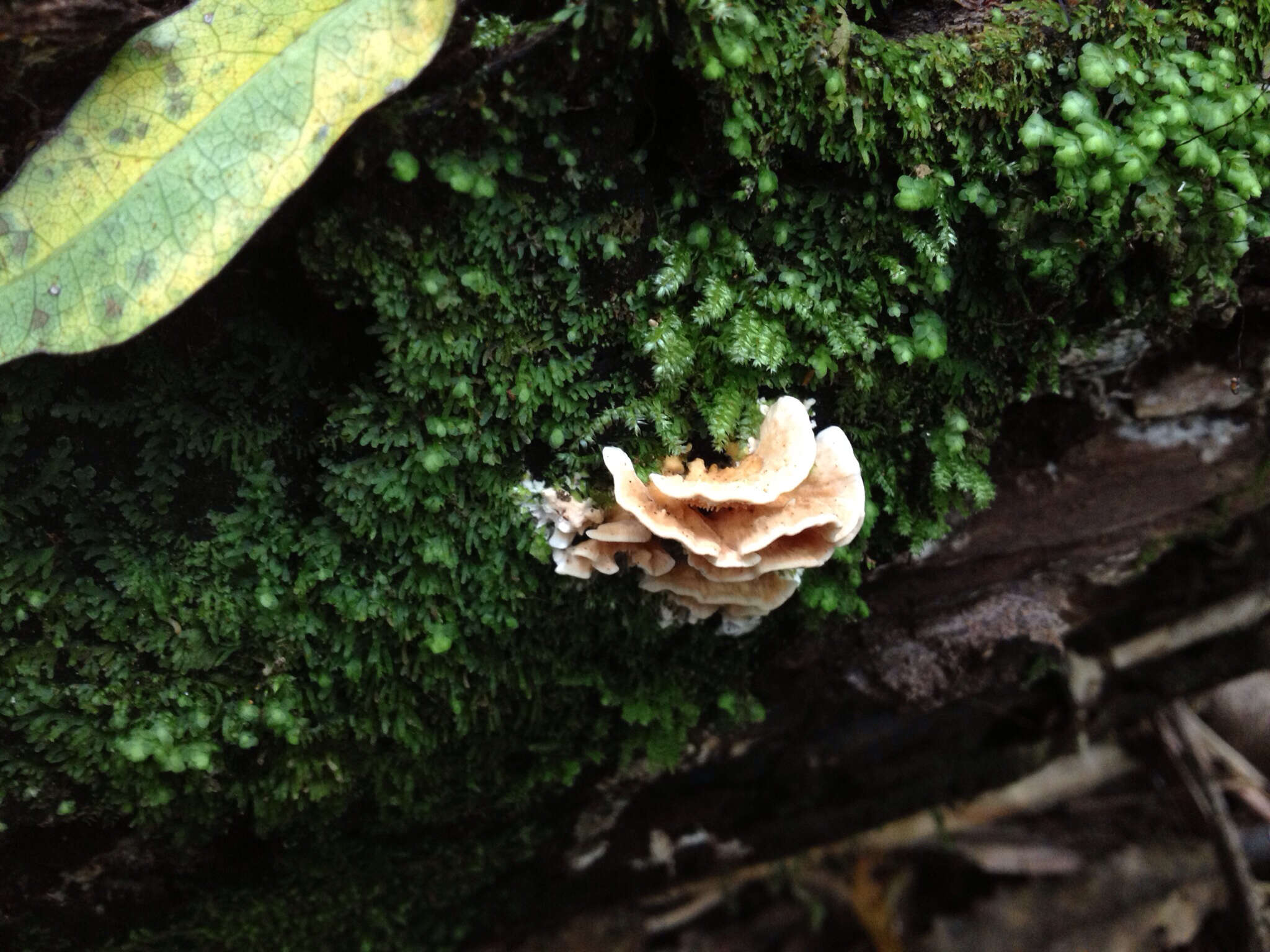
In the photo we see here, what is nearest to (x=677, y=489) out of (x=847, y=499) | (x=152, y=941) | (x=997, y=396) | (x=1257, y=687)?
(x=847, y=499)

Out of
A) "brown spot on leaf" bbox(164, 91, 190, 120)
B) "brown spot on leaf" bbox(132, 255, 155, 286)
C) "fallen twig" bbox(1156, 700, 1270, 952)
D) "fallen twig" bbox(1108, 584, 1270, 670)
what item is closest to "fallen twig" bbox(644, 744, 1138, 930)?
"fallen twig" bbox(1156, 700, 1270, 952)

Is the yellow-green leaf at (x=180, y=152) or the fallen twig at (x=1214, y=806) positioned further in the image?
the fallen twig at (x=1214, y=806)

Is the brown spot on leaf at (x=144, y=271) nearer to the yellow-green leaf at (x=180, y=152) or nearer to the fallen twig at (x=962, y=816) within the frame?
the yellow-green leaf at (x=180, y=152)

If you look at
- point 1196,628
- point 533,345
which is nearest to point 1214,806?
point 1196,628

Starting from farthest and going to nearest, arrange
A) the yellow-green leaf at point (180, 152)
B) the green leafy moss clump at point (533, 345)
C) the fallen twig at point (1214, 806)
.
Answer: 1. the fallen twig at point (1214, 806)
2. the green leafy moss clump at point (533, 345)
3. the yellow-green leaf at point (180, 152)

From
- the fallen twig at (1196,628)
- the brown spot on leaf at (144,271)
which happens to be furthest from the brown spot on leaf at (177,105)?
the fallen twig at (1196,628)

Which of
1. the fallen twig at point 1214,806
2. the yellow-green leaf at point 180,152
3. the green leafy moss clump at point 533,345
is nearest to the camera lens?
the yellow-green leaf at point 180,152

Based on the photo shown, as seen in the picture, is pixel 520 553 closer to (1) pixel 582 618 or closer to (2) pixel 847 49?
(1) pixel 582 618
